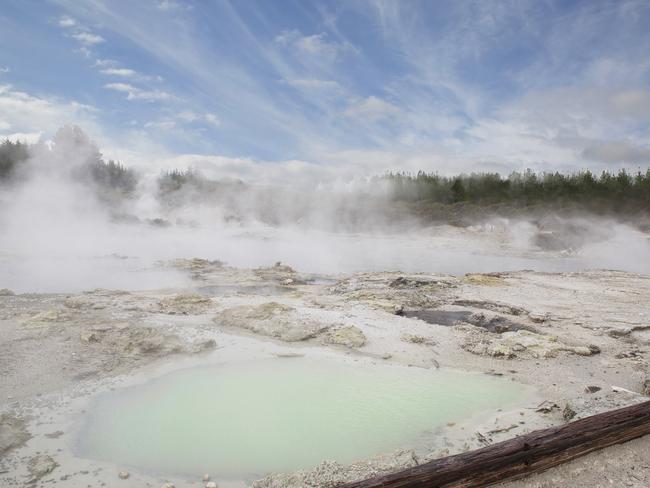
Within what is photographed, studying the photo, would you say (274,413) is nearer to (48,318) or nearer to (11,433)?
(11,433)

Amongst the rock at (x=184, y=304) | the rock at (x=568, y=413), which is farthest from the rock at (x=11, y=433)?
the rock at (x=568, y=413)

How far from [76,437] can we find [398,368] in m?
3.55

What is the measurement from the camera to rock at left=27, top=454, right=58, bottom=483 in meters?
3.22

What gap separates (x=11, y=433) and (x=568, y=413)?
4.84m

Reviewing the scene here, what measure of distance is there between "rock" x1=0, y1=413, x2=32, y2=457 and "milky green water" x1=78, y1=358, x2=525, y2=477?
1.47 feet

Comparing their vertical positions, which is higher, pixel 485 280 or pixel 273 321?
pixel 485 280

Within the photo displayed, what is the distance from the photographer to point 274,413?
4.30m

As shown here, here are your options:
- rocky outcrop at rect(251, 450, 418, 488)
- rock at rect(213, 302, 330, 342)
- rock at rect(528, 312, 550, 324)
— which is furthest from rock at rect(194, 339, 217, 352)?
rock at rect(528, 312, 550, 324)

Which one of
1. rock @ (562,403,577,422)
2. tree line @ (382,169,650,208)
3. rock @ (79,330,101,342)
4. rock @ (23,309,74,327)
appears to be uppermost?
tree line @ (382,169,650,208)

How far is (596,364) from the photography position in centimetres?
573

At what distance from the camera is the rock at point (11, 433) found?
11.6 ft

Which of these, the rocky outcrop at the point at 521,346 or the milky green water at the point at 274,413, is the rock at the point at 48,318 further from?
the rocky outcrop at the point at 521,346

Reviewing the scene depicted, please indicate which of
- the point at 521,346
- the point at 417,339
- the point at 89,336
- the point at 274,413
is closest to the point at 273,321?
the point at 417,339

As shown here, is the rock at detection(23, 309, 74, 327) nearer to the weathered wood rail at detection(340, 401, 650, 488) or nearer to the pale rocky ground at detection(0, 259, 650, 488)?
the pale rocky ground at detection(0, 259, 650, 488)
